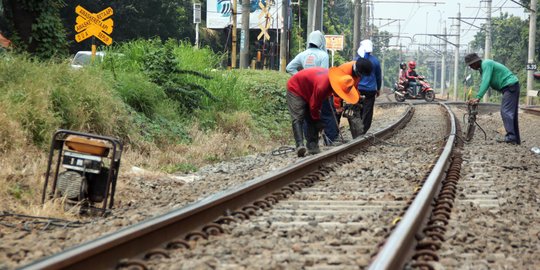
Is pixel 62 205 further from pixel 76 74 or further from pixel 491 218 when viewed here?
pixel 76 74

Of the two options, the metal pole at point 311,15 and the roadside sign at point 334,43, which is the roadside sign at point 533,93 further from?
the metal pole at point 311,15

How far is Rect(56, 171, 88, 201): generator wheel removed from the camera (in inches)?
281

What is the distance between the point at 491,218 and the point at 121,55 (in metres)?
10.3

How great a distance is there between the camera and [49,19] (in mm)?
16219

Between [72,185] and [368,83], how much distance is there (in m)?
7.26

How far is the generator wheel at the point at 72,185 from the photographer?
7.15 m

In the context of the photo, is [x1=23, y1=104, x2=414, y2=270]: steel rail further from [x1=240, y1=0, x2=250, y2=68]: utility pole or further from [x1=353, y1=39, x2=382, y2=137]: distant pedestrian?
[x1=240, y1=0, x2=250, y2=68]: utility pole

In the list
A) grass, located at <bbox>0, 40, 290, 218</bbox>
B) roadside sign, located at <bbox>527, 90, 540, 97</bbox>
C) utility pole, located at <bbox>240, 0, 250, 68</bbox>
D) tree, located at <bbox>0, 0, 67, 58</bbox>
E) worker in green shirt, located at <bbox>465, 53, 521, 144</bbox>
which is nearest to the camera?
grass, located at <bbox>0, 40, 290, 218</bbox>

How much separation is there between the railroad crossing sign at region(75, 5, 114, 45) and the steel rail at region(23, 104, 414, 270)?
8590mm

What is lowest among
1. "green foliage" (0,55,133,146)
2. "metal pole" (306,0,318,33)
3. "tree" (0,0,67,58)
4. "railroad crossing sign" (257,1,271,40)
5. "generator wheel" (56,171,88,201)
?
"generator wheel" (56,171,88,201)

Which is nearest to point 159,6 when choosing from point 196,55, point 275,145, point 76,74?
point 196,55

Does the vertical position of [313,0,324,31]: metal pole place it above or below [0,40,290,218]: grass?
above

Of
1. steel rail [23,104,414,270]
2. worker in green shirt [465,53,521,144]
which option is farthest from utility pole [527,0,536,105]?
steel rail [23,104,414,270]

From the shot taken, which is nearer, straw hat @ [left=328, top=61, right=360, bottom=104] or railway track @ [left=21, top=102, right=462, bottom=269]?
railway track @ [left=21, top=102, right=462, bottom=269]
